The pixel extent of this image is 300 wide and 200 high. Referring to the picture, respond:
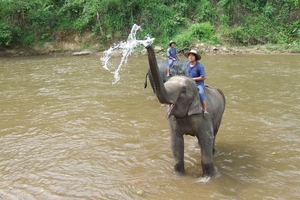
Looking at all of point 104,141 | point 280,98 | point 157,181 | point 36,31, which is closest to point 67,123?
point 104,141

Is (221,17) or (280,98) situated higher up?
(221,17)

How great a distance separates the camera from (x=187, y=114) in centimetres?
349

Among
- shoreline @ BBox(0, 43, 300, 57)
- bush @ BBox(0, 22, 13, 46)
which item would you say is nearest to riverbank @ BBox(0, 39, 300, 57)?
shoreline @ BBox(0, 43, 300, 57)

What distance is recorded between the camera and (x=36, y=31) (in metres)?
21.6

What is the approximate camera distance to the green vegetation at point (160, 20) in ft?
61.3

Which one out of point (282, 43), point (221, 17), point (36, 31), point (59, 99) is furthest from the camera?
point (36, 31)

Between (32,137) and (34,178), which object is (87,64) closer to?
(32,137)

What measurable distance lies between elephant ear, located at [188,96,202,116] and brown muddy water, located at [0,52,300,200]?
98cm

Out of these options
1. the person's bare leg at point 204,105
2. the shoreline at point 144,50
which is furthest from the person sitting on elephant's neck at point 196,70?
the shoreline at point 144,50

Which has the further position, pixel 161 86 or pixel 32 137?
pixel 32 137

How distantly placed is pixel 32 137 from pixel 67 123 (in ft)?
2.92

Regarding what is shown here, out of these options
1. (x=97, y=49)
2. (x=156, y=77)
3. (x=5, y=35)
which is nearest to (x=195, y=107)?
(x=156, y=77)

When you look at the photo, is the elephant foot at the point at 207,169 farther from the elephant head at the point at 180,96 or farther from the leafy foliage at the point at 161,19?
the leafy foliage at the point at 161,19

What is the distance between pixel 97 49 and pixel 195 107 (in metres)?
17.1
